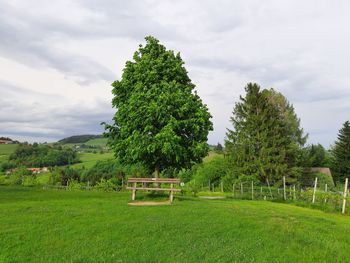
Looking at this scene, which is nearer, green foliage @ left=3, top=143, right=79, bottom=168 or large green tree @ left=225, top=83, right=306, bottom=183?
large green tree @ left=225, top=83, right=306, bottom=183

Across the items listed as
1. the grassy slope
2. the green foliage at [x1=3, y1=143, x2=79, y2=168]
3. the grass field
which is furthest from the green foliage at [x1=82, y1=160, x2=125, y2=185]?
the grassy slope

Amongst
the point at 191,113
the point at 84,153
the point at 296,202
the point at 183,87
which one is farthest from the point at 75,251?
the point at 84,153

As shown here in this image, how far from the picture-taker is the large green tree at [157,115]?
71.5 ft

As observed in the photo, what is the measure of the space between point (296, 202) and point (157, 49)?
58.3 feet

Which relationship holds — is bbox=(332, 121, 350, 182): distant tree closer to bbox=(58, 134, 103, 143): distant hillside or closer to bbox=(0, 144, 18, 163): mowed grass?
bbox=(0, 144, 18, 163): mowed grass

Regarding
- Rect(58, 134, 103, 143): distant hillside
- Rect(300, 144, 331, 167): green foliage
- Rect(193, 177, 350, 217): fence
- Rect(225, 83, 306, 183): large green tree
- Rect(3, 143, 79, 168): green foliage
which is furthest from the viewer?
Rect(58, 134, 103, 143): distant hillside

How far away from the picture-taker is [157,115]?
72.1 feet

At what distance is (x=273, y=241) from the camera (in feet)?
34.1

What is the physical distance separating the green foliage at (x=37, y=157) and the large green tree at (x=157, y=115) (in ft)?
292

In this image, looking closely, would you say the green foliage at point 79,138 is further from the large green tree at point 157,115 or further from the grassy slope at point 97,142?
the large green tree at point 157,115

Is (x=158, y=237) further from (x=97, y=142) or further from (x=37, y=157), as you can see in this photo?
(x=97, y=142)

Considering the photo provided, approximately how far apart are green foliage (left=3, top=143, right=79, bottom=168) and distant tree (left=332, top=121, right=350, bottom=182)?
8142 centimetres

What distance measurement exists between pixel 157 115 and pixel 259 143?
A: 3231 centimetres

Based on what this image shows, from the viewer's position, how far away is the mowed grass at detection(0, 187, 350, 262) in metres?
8.57
